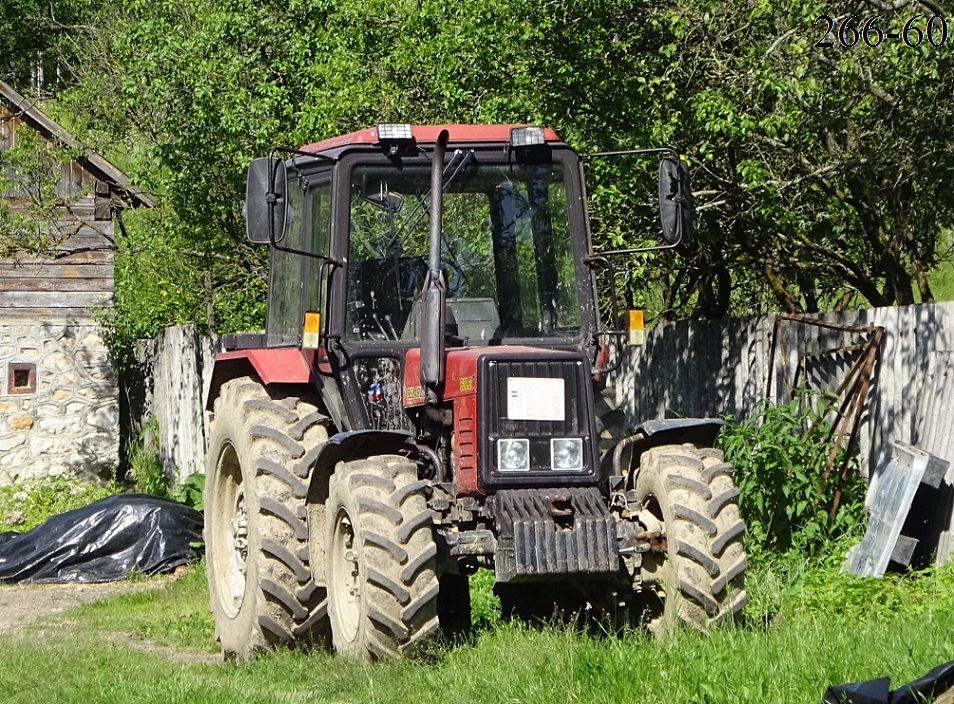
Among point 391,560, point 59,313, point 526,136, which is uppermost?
point 526,136

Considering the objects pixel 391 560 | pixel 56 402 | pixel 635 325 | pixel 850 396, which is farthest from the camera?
pixel 56 402

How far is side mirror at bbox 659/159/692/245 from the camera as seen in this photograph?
22.8 feet

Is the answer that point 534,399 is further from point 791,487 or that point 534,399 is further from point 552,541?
point 791,487

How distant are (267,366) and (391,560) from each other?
2111 mm

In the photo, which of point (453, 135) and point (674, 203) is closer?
point (674, 203)

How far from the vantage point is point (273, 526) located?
7.14 metres

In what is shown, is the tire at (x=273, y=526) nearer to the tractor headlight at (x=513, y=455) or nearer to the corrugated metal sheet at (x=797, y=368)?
the tractor headlight at (x=513, y=455)

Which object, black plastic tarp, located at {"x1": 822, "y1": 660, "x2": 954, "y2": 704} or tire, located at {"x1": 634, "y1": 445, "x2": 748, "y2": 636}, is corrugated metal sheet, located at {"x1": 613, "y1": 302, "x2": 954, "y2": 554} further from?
black plastic tarp, located at {"x1": 822, "y1": 660, "x2": 954, "y2": 704}

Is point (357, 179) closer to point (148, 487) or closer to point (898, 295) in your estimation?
point (898, 295)

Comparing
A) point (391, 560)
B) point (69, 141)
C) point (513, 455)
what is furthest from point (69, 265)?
point (391, 560)

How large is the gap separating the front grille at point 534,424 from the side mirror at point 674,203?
89 cm

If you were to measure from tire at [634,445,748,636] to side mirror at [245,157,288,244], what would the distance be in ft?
7.20

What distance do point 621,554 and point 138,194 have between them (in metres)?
12.8

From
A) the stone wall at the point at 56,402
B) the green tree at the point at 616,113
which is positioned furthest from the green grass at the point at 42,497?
the green tree at the point at 616,113
